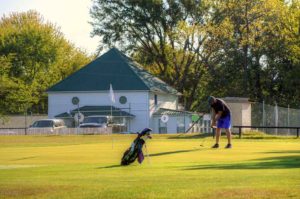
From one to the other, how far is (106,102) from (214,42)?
546 inches

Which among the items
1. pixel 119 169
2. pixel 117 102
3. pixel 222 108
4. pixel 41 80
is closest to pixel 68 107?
pixel 117 102

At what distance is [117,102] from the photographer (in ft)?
255

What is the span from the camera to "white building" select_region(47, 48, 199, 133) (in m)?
75.1

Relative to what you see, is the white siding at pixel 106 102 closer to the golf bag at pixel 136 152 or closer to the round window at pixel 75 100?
the round window at pixel 75 100

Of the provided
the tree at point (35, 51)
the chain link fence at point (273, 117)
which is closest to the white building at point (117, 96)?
the tree at point (35, 51)

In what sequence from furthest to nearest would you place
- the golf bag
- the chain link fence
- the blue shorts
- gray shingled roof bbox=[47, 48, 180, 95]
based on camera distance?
gray shingled roof bbox=[47, 48, 180, 95] < the chain link fence < the blue shorts < the golf bag

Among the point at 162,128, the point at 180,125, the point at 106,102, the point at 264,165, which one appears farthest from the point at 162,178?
the point at 106,102

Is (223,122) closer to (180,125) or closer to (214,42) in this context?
(180,125)

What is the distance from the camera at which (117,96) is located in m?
78.2

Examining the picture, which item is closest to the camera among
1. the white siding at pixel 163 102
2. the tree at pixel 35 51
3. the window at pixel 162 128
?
the window at pixel 162 128

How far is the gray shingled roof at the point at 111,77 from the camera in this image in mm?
78562

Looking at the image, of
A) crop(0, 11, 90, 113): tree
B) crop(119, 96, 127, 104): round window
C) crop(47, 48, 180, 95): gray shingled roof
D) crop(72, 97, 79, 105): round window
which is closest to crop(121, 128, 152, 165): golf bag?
crop(47, 48, 180, 95): gray shingled roof

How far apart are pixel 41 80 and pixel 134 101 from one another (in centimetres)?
2822

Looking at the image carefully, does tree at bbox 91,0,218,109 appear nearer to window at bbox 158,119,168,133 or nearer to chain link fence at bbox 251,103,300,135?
window at bbox 158,119,168,133
